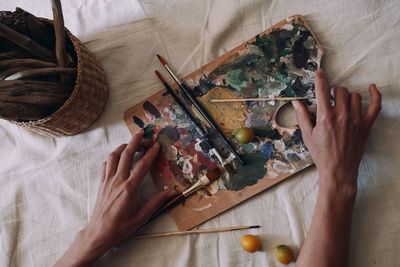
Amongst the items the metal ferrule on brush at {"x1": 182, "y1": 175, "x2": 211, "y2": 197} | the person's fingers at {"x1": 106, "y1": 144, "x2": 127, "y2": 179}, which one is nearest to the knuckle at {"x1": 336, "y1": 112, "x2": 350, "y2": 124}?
the metal ferrule on brush at {"x1": 182, "y1": 175, "x2": 211, "y2": 197}

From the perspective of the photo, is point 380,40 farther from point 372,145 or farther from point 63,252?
point 63,252

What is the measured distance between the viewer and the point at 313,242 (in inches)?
25.2

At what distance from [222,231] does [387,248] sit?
376 millimetres

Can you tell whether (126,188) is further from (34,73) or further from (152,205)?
(34,73)

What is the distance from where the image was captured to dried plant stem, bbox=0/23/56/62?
581mm

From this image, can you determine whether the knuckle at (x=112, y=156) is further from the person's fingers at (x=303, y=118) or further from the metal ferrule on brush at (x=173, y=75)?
the person's fingers at (x=303, y=118)

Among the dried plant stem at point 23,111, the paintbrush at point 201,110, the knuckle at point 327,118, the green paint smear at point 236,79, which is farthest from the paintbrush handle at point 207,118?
the dried plant stem at point 23,111

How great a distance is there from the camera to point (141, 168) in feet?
2.49

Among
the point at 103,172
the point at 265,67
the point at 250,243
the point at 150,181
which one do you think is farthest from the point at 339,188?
the point at 103,172

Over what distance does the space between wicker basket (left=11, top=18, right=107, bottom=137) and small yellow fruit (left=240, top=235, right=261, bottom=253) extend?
1.64ft

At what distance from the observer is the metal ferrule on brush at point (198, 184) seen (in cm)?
75

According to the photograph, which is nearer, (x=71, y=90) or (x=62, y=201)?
(x=71, y=90)

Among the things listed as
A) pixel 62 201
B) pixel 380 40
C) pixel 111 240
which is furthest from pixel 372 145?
pixel 62 201

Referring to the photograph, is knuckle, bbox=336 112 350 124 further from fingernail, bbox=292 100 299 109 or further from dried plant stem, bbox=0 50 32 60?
dried plant stem, bbox=0 50 32 60
